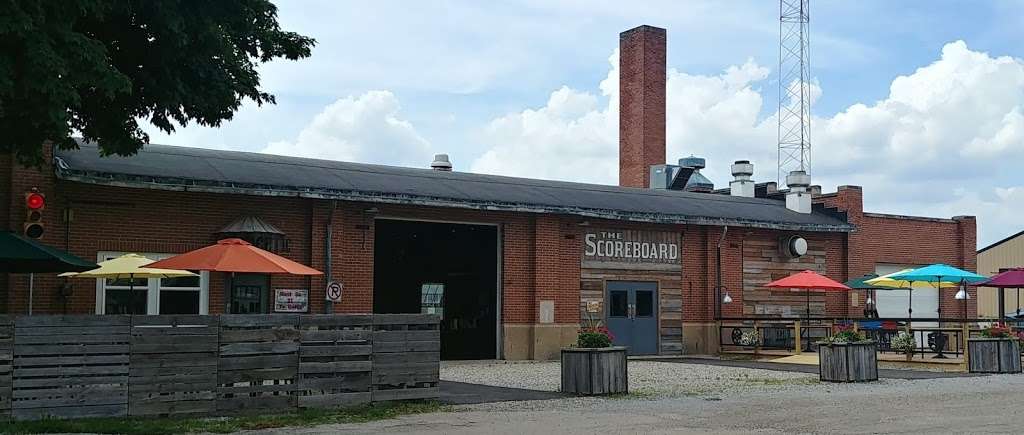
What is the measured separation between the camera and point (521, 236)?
2658 cm

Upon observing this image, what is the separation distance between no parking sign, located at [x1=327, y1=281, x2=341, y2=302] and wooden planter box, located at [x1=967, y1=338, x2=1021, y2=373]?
1231 centimetres

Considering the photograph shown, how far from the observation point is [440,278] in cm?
3039

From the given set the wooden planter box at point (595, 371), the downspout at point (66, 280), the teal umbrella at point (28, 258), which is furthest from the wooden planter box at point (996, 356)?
the downspout at point (66, 280)

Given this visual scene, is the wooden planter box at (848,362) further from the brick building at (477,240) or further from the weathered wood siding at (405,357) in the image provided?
the brick building at (477,240)

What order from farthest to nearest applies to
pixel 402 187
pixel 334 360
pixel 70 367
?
pixel 402 187, pixel 334 360, pixel 70 367

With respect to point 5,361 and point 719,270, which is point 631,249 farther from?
point 5,361

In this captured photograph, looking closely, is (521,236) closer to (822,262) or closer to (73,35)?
(822,262)

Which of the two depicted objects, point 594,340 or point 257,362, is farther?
point 594,340

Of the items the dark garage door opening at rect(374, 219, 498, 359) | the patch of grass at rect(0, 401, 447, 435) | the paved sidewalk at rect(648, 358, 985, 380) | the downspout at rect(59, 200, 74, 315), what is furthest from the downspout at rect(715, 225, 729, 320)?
the downspout at rect(59, 200, 74, 315)

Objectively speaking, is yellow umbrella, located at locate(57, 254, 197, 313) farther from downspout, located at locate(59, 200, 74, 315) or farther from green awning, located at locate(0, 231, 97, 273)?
downspout, located at locate(59, 200, 74, 315)

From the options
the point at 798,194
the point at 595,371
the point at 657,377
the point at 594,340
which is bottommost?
the point at 657,377

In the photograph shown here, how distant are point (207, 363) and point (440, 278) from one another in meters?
16.5

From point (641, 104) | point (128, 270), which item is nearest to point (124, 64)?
point (128, 270)

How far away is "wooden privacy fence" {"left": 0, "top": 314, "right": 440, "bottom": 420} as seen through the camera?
13.0m
